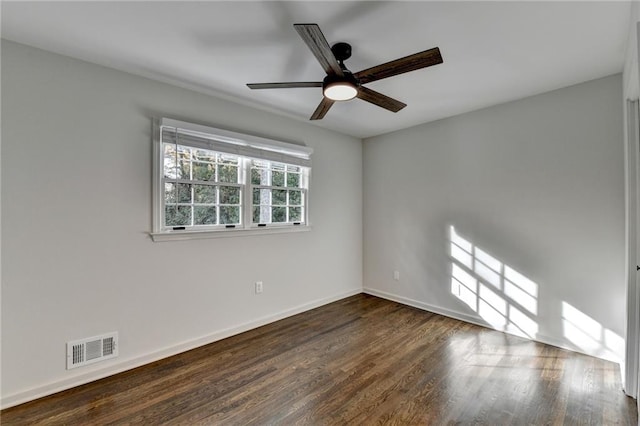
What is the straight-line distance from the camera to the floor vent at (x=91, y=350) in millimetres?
2182

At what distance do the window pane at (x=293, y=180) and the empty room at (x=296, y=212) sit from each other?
3cm

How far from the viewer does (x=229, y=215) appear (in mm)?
3100

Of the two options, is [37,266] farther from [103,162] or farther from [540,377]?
[540,377]

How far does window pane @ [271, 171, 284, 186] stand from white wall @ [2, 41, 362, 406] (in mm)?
525

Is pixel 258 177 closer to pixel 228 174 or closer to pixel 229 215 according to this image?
pixel 228 174

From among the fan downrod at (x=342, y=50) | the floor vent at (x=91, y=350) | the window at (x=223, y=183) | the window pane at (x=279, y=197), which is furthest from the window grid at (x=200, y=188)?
the fan downrod at (x=342, y=50)

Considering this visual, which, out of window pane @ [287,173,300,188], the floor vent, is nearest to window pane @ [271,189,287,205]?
window pane @ [287,173,300,188]

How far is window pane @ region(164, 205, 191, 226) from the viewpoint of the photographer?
2688 mm

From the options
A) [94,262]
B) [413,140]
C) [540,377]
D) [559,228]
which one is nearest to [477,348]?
[540,377]

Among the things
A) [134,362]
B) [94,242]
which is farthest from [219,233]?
[134,362]

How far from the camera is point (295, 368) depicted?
2430 mm

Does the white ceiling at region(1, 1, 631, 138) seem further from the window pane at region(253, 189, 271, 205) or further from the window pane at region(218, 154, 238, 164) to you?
the window pane at region(253, 189, 271, 205)

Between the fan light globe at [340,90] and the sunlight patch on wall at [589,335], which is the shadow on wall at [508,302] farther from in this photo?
the fan light globe at [340,90]

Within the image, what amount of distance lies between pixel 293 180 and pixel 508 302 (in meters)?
2.77
